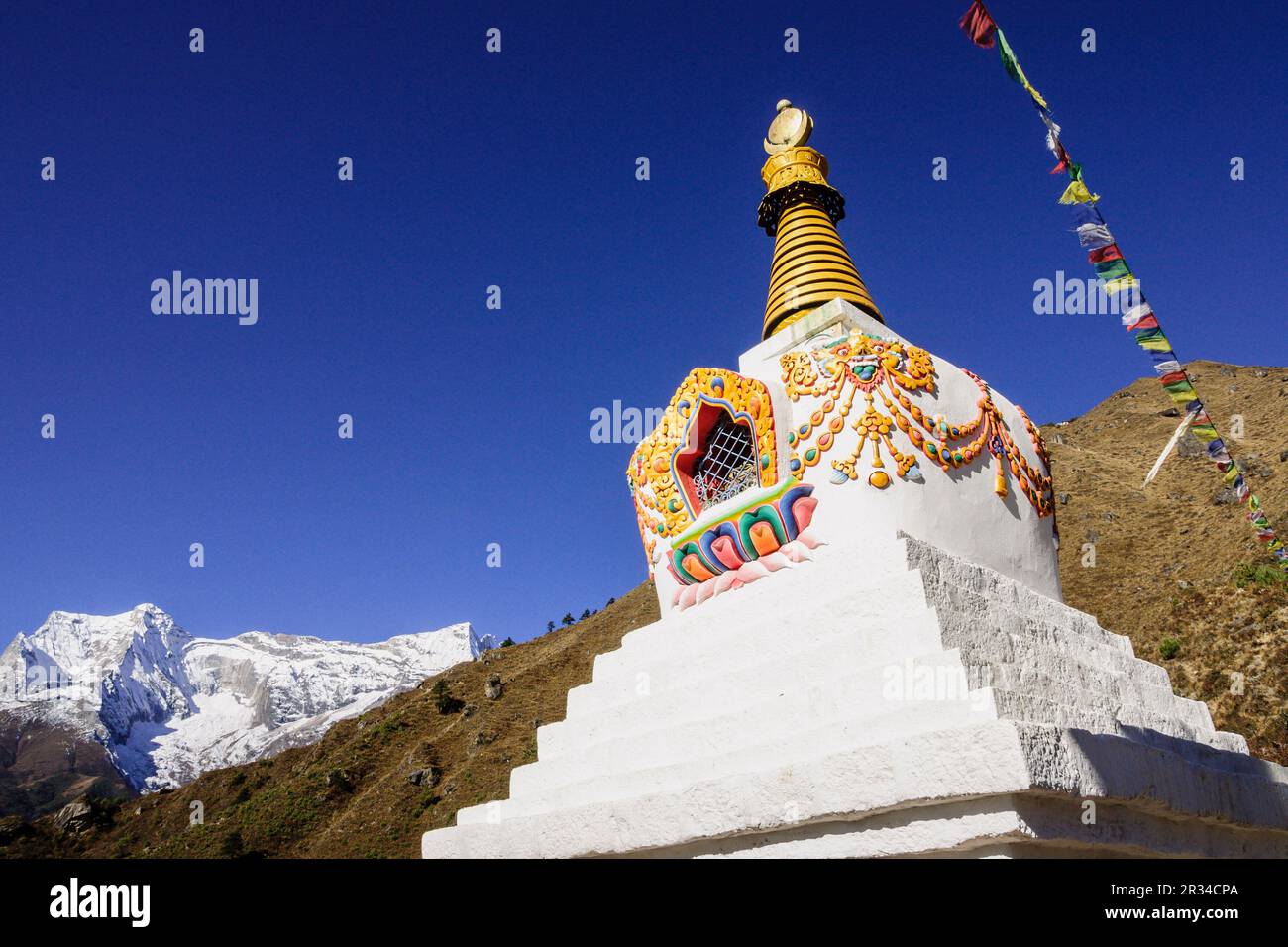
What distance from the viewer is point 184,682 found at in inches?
6289

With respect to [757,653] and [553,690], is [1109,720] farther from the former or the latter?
[553,690]

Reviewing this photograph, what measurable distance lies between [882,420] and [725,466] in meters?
1.51

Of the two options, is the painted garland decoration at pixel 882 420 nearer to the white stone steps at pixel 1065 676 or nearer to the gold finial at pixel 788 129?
the white stone steps at pixel 1065 676

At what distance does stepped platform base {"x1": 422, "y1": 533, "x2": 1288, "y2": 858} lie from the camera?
15.3ft

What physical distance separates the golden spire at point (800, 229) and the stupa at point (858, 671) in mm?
138

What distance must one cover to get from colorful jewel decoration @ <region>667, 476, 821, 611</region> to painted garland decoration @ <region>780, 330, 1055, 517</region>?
12.0 inches

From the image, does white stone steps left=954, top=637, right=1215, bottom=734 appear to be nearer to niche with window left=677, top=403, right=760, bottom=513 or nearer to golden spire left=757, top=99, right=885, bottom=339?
niche with window left=677, top=403, right=760, bottom=513

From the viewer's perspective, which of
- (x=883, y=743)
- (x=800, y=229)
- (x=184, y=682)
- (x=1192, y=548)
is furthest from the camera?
(x=184, y=682)

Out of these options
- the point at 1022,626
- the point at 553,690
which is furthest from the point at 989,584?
the point at 553,690

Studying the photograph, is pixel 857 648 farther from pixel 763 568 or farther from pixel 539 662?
pixel 539 662

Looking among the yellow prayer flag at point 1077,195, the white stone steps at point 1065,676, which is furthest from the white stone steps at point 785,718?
the yellow prayer flag at point 1077,195

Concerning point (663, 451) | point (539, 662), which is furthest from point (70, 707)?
point (663, 451)

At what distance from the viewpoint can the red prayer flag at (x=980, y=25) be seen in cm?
622

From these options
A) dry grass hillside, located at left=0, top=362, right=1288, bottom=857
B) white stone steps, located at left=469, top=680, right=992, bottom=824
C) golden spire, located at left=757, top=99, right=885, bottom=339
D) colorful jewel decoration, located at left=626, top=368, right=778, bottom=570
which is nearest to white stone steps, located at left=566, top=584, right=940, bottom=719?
white stone steps, located at left=469, top=680, right=992, bottom=824
